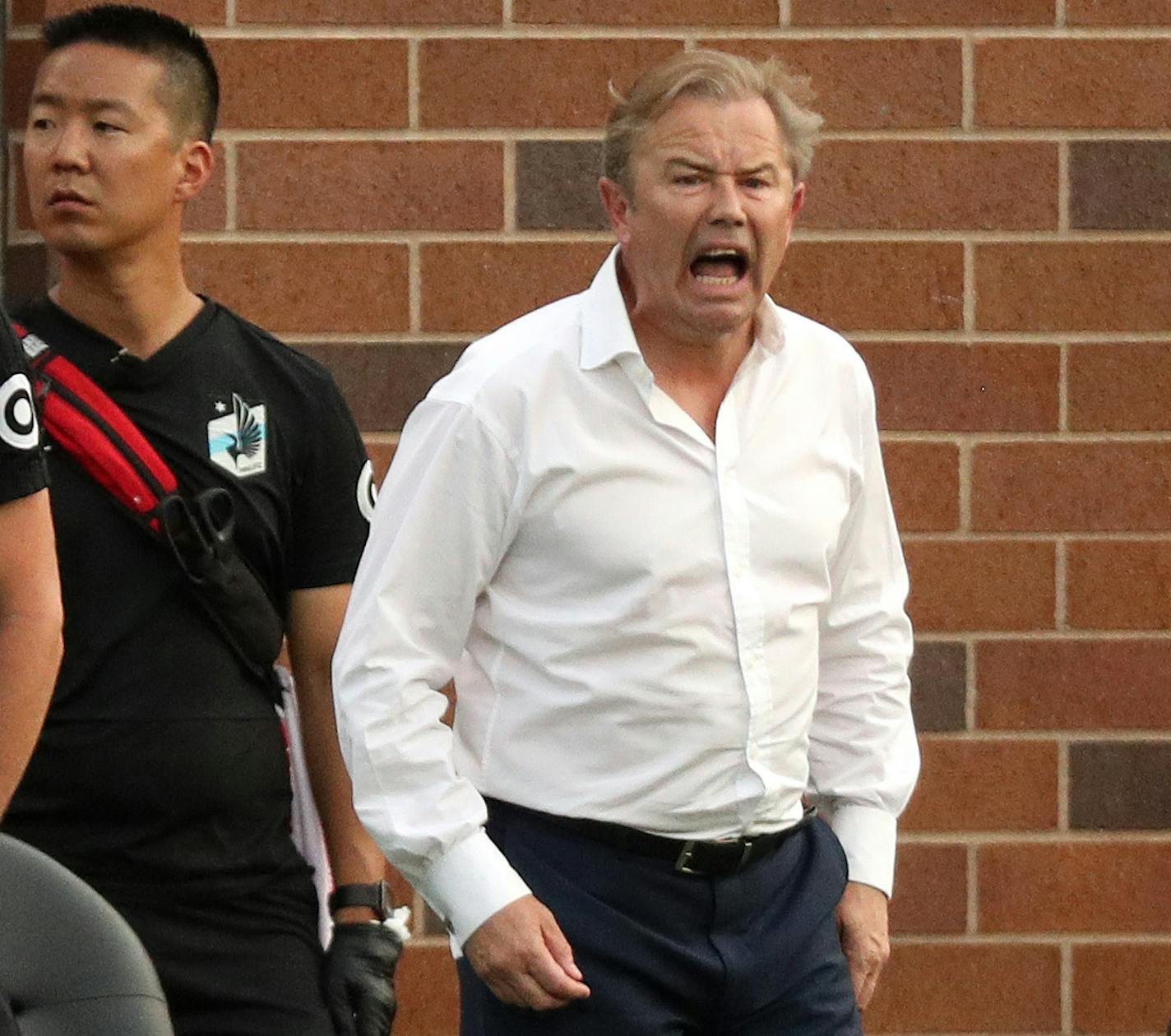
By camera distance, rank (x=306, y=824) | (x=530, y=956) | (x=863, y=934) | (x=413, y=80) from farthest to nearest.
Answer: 1. (x=413, y=80)
2. (x=306, y=824)
3. (x=863, y=934)
4. (x=530, y=956)

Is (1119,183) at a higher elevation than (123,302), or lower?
higher

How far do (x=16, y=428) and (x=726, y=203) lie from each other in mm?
898

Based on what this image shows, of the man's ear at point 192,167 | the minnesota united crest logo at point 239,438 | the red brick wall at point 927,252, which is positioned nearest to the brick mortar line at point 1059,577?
the red brick wall at point 927,252

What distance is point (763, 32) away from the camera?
3965 mm

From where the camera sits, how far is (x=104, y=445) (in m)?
3.07

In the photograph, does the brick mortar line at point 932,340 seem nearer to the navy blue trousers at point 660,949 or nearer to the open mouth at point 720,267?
the open mouth at point 720,267

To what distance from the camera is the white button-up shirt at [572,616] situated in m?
2.82

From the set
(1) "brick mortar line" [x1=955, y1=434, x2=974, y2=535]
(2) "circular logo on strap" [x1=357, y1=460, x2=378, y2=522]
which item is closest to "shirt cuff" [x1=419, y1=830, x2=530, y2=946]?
(2) "circular logo on strap" [x1=357, y1=460, x2=378, y2=522]

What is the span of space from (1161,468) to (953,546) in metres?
0.37

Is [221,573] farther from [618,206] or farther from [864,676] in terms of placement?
[864,676]

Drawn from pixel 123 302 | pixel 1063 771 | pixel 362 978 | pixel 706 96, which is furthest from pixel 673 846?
pixel 1063 771

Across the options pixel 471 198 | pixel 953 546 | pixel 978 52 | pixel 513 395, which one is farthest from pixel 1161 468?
pixel 513 395

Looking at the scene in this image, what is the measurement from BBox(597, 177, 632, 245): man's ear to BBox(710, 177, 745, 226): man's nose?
0.13 m

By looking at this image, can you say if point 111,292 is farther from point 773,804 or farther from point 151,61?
point 773,804
